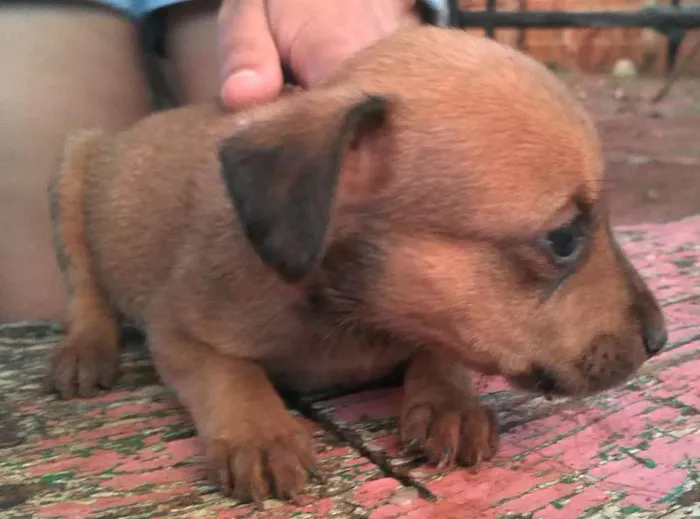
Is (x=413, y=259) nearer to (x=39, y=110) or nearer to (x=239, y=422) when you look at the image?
(x=239, y=422)

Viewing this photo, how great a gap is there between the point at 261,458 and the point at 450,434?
421 millimetres

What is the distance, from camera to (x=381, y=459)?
186 centimetres

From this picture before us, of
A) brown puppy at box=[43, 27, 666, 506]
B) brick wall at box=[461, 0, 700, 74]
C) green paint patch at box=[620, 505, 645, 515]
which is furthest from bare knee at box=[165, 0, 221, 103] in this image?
brick wall at box=[461, 0, 700, 74]

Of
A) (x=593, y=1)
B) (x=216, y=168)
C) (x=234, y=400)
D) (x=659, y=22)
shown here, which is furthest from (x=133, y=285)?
(x=593, y=1)

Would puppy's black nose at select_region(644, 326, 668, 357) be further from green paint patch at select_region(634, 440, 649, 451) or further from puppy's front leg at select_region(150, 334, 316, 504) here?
puppy's front leg at select_region(150, 334, 316, 504)

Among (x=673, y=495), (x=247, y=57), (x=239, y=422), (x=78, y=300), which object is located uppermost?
(x=247, y=57)

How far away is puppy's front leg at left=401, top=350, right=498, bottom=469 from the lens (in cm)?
181

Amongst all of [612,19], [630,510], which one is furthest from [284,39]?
[612,19]

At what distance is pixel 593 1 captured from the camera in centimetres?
906

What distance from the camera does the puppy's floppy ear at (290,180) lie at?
1.55 metres

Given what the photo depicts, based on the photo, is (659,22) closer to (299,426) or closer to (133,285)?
(133,285)

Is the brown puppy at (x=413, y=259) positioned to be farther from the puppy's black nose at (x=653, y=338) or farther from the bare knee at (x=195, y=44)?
the bare knee at (x=195, y=44)

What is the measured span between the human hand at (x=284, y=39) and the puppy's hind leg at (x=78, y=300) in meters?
0.80

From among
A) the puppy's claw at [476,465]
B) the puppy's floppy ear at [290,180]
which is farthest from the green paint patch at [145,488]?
the puppy's claw at [476,465]
